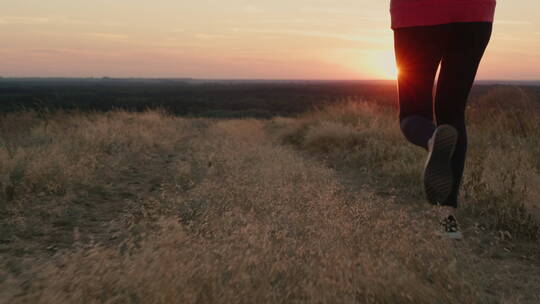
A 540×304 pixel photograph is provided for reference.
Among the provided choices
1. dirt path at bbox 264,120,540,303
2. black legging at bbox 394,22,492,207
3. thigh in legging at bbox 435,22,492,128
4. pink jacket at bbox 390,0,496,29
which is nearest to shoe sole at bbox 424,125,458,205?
black legging at bbox 394,22,492,207

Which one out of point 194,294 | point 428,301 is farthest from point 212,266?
point 428,301

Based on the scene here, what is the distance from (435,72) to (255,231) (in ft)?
4.31

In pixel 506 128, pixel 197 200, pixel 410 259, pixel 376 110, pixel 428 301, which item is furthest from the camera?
pixel 376 110

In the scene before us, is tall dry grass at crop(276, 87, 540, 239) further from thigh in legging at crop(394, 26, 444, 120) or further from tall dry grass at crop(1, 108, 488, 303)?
thigh in legging at crop(394, 26, 444, 120)

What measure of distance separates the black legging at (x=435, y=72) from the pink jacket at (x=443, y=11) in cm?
3

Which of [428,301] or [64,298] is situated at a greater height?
[64,298]

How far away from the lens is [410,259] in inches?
93.7

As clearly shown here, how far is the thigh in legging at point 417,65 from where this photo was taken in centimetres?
256

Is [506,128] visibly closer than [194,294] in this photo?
No

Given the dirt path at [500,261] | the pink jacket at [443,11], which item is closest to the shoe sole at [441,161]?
the dirt path at [500,261]

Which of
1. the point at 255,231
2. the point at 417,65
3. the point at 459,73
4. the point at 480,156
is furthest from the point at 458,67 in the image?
the point at 480,156

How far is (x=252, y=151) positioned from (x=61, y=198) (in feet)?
10.4

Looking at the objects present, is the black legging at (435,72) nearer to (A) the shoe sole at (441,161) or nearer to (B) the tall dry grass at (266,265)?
(A) the shoe sole at (441,161)

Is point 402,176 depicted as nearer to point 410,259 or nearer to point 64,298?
point 410,259
